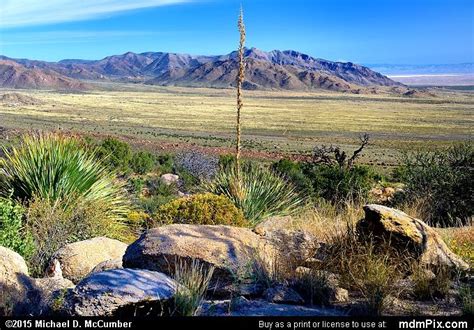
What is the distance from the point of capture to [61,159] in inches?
357

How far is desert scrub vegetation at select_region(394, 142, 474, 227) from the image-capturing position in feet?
41.8

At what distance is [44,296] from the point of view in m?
5.14

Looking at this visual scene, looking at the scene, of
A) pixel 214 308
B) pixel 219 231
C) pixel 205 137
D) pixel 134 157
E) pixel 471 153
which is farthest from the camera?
pixel 205 137

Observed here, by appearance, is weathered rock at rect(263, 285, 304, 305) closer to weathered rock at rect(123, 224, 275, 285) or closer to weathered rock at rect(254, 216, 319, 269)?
weathered rock at rect(123, 224, 275, 285)

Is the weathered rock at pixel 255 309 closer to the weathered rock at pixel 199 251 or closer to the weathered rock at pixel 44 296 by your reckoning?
the weathered rock at pixel 199 251

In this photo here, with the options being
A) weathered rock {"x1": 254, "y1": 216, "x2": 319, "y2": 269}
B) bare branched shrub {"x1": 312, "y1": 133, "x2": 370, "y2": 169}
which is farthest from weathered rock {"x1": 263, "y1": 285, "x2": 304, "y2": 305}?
bare branched shrub {"x1": 312, "y1": 133, "x2": 370, "y2": 169}

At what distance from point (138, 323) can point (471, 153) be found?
43.1 feet

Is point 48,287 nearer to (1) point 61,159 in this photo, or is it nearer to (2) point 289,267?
(2) point 289,267

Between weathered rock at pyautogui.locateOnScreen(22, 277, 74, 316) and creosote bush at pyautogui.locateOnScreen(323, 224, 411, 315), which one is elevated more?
creosote bush at pyautogui.locateOnScreen(323, 224, 411, 315)

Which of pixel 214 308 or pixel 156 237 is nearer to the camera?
pixel 214 308

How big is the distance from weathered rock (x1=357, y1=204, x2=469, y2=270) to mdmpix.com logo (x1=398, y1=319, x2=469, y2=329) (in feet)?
5.98

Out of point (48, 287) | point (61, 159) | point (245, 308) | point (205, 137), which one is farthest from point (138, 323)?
point (205, 137)

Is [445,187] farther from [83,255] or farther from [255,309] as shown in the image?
[255,309]

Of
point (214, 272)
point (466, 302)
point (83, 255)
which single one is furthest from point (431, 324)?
point (83, 255)
